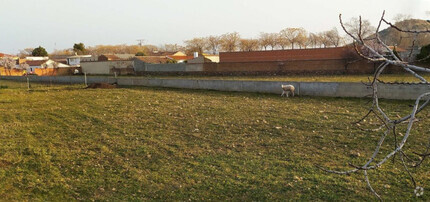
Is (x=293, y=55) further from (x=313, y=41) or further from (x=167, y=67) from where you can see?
(x=313, y=41)

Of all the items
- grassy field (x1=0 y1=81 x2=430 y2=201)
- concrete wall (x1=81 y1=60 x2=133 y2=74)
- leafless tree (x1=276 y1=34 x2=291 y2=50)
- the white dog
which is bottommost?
grassy field (x1=0 y1=81 x2=430 y2=201)

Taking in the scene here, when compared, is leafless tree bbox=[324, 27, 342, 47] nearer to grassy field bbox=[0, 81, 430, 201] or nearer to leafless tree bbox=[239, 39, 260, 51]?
leafless tree bbox=[239, 39, 260, 51]

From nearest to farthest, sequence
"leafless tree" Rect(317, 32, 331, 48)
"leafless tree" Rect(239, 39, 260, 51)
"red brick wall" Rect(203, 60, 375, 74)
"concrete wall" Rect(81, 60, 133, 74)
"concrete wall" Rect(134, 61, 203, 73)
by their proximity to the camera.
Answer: "red brick wall" Rect(203, 60, 375, 74), "concrete wall" Rect(134, 61, 203, 73), "concrete wall" Rect(81, 60, 133, 74), "leafless tree" Rect(317, 32, 331, 48), "leafless tree" Rect(239, 39, 260, 51)

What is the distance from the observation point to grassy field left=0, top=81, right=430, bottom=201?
225 inches

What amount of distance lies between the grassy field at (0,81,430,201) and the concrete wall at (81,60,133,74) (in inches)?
1538

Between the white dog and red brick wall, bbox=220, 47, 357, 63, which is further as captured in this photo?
red brick wall, bbox=220, 47, 357, 63

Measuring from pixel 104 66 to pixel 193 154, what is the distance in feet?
165

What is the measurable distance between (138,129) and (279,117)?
5.32m

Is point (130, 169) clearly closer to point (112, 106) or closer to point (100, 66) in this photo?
point (112, 106)

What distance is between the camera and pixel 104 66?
53.8m

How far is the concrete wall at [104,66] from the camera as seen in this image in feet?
170

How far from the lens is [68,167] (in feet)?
22.8

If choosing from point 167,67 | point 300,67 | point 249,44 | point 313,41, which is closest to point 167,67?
point 167,67

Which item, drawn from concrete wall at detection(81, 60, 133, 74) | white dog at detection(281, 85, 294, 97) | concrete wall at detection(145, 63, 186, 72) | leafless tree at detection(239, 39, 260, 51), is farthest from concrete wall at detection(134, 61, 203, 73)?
leafless tree at detection(239, 39, 260, 51)
